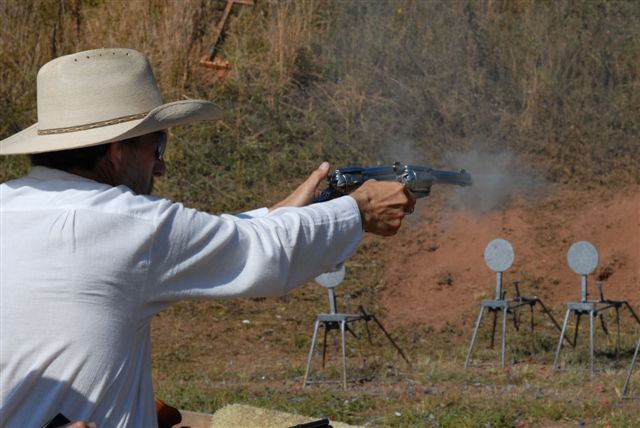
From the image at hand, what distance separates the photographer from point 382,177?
339 cm

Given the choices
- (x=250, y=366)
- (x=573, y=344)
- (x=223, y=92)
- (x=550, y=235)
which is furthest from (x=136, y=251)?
(x=223, y=92)

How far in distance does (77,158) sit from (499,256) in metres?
7.11

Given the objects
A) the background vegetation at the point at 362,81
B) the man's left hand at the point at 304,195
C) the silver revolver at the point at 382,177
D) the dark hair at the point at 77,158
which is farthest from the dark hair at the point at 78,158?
the background vegetation at the point at 362,81

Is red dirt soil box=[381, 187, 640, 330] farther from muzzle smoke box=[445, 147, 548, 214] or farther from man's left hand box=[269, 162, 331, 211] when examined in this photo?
man's left hand box=[269, 162, 331, 211]

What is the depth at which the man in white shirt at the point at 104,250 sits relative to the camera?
6.97 feet

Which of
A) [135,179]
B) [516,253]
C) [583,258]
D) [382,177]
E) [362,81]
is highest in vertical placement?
[135,179]

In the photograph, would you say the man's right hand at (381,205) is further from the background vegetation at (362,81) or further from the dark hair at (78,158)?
the background vegetation at (362,81)

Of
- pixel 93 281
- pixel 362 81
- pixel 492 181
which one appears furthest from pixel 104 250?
pixel 362 81

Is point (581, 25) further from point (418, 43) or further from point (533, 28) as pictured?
point (418, 43)

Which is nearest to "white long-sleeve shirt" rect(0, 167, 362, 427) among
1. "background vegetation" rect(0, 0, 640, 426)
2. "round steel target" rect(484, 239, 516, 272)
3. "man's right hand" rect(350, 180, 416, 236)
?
"man's right hand" rect(350, 180, 416, 236)

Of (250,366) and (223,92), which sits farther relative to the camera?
(223,92)

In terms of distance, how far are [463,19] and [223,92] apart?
355cm

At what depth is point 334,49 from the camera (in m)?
14.3

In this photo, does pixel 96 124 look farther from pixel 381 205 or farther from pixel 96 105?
pixel 381 205
